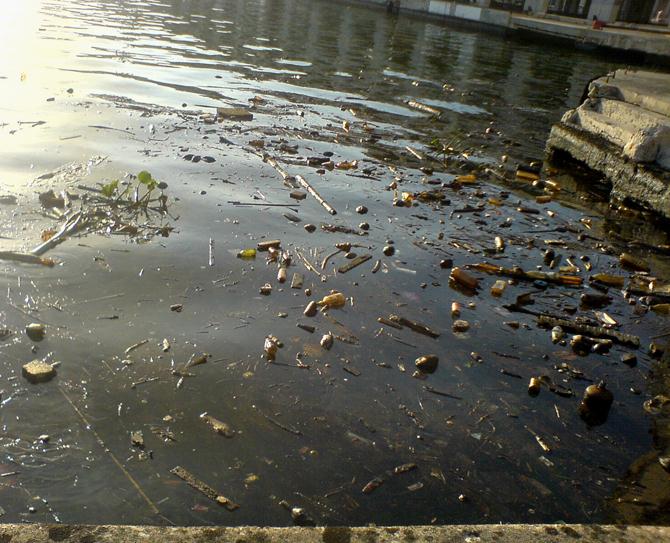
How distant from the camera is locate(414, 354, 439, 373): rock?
3.62 m

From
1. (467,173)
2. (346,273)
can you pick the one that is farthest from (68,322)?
(467,173)

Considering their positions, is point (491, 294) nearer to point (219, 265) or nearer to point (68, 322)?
point (219, 265)

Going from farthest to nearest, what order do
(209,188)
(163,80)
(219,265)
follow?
1. (163,80)
2. (209,188)
3. (219,265)

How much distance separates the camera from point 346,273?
471 cm

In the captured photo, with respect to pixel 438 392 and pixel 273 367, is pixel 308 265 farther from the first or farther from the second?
pixel 438 392

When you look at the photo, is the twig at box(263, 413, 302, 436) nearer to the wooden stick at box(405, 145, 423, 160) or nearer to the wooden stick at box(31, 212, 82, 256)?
the wooden stick at box(31, 212, 82, 256)

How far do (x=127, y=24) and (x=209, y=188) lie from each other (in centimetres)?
1791

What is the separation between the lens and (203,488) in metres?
2.59

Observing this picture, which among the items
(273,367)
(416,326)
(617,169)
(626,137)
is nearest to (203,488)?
(273,367)

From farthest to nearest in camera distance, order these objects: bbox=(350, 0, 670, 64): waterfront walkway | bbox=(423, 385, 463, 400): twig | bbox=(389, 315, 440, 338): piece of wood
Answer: bbox=(350, 0, 670, 64): waterfront walkway, bbox=(389, 315, 440, 338): piece of wood, bbox=(423, 385, 463, 400): twig

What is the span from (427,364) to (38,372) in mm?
2175

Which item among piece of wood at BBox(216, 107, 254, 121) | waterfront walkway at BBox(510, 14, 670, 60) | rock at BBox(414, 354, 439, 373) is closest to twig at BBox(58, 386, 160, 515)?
rock at BBox(414, 354, 439, 373)

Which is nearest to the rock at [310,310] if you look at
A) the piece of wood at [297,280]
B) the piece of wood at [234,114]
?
the piece of wood at [297,280]

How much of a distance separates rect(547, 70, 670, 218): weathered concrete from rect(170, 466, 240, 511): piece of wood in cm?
586
